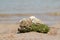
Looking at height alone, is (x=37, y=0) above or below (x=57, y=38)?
above

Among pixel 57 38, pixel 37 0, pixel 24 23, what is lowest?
pixel 57 38

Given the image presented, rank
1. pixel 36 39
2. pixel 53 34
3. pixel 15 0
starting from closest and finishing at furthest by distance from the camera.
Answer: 1. pixel 36 39
2. pixel 53 34
3. pixel 15 0

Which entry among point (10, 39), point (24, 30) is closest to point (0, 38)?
point (10, 39)

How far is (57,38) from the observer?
7.34 metres

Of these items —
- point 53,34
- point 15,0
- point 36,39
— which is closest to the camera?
point 36,39

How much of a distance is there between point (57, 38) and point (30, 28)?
4.15 feet

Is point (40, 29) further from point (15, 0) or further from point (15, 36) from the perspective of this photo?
point (15, 0)

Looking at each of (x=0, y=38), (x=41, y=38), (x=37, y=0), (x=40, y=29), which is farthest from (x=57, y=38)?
(x=37, y=0)

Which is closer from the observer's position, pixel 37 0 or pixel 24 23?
pixel 24 23

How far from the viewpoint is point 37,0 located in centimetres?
2314

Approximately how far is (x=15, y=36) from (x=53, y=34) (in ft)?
4.39

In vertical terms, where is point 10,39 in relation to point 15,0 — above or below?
below

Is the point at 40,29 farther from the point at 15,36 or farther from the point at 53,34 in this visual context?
the point at 15,36

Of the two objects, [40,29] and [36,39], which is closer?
[36,39]
